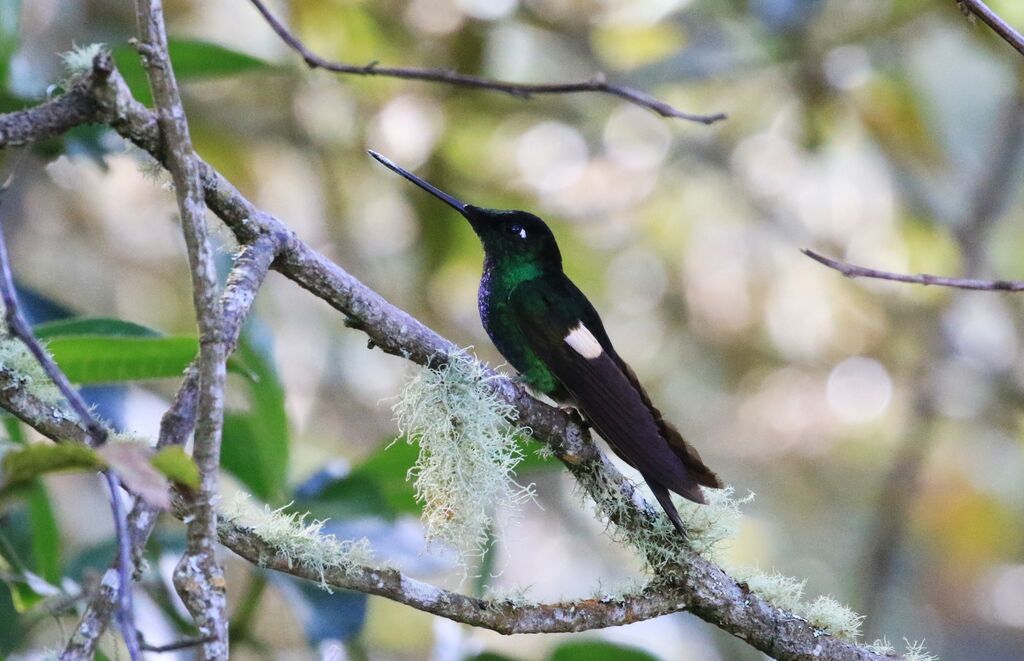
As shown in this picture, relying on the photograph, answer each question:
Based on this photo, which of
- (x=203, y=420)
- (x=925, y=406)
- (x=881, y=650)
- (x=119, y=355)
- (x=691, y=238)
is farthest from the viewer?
(x=691, y=238)

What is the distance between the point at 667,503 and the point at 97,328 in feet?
3.65

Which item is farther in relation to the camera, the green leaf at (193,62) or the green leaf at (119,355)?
the green leaf at (193,62)

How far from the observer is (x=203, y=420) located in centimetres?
120

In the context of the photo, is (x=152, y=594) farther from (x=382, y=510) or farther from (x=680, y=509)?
(x=680, y=509)

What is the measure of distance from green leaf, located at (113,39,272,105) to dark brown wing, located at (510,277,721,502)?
98cm

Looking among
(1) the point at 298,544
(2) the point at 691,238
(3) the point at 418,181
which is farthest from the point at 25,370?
(2) the point at 691,238

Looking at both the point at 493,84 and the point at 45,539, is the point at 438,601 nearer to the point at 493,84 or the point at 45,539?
the point at 493,84

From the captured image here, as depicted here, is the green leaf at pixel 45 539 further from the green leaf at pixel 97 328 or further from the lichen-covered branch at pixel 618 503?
the lichen-covered branch at pixel 618 503

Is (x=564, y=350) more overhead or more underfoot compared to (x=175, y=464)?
more overhead

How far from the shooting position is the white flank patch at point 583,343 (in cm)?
197

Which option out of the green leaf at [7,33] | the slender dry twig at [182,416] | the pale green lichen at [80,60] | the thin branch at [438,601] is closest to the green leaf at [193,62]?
the green leaf at [7,33]

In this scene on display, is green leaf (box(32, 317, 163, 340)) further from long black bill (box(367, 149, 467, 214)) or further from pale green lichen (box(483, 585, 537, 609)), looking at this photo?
pale green lichen (box(483, 585, 537, 609))

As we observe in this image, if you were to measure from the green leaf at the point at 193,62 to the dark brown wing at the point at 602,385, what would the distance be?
98cm

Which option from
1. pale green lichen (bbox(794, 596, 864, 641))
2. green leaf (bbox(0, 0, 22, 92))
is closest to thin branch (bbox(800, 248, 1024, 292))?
→ pale green lichen (bbox(794, 596, 864, 641))
